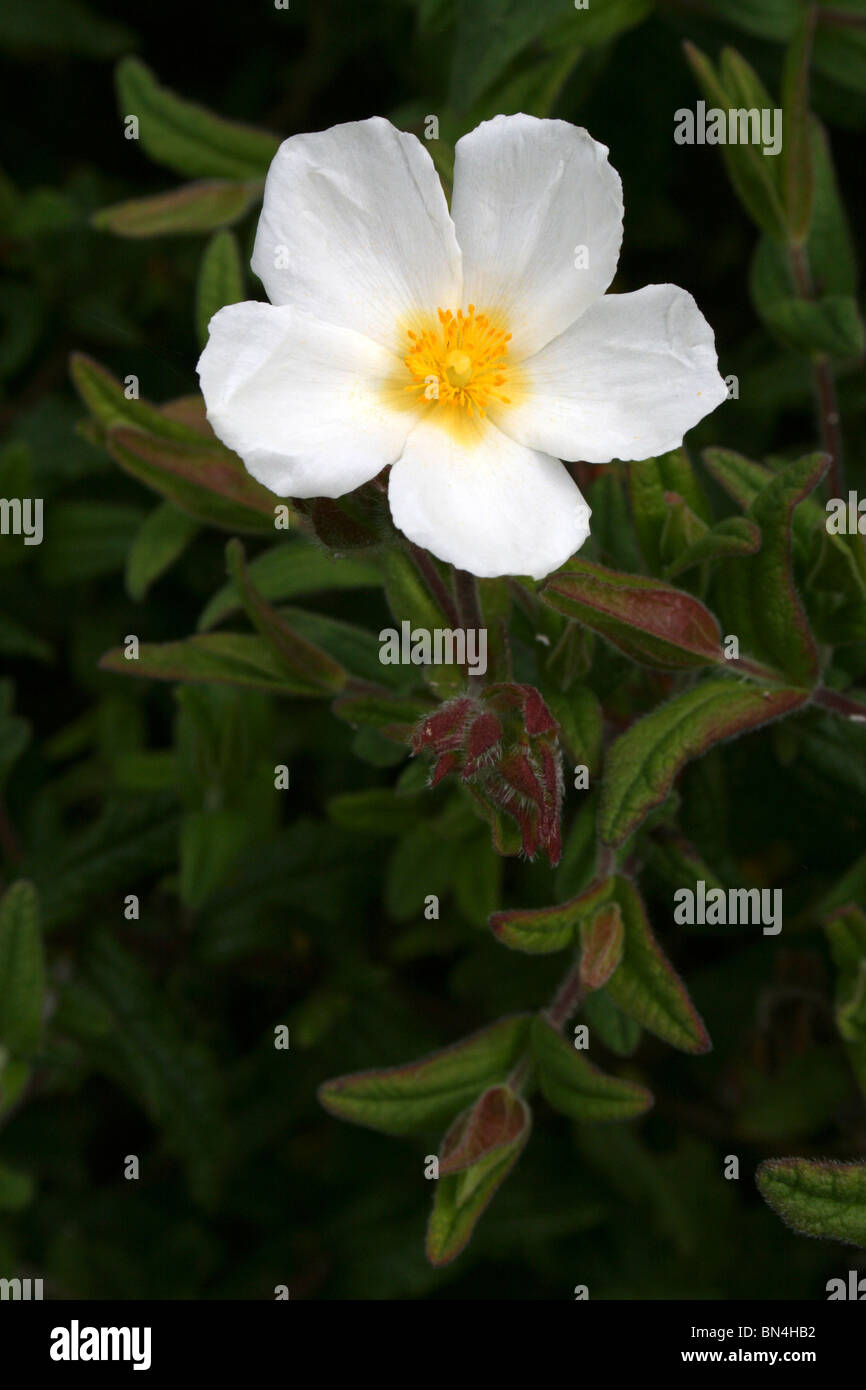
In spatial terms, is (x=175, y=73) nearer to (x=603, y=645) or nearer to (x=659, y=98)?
(x=659, y=98)

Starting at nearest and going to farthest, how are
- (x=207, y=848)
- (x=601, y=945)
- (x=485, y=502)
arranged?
(x=485, y=502) < (x=601, y=945) < (x=207, y=848)

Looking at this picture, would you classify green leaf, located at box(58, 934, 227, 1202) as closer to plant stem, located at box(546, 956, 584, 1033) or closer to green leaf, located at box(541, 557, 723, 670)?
plant stem, located at box(546, 956, 584, 1033)

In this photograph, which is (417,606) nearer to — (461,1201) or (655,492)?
(655,492)

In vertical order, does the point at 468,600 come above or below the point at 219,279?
below

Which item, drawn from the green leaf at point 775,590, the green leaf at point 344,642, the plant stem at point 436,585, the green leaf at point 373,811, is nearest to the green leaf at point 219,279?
the green leaf at point 344,642

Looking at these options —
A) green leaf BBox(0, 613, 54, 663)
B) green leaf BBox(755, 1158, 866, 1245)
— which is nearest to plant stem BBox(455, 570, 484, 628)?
green leaf BBox(755, 1158, 866, 1245)

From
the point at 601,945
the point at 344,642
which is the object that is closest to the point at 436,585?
the point at 344,642

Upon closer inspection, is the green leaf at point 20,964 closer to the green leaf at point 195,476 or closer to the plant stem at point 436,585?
the green leaf at point 195,476
